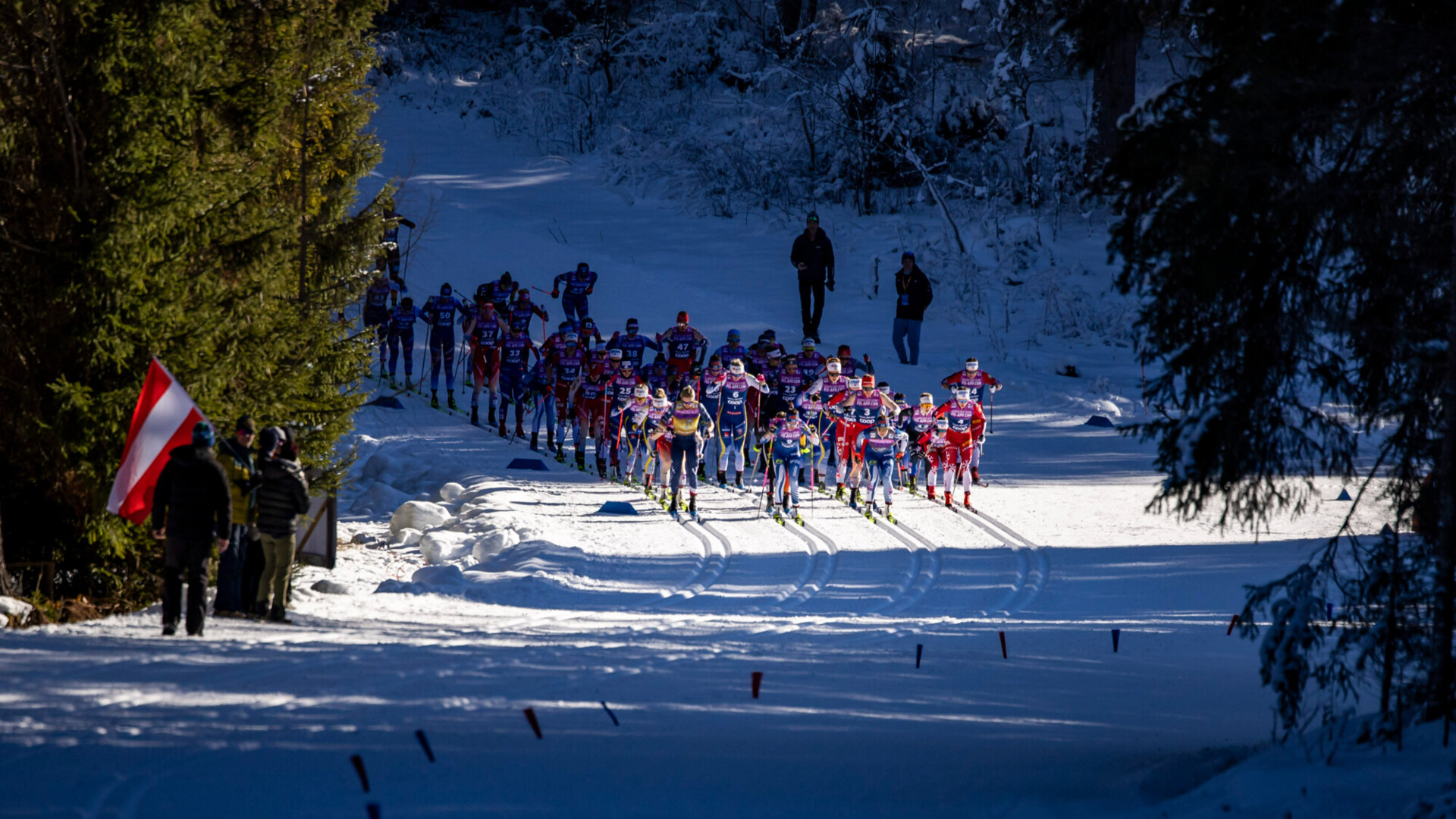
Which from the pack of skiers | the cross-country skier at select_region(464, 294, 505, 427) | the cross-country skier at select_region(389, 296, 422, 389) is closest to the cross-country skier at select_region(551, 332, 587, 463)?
the pack of skiers

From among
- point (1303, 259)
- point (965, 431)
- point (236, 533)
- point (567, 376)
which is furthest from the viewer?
point (567, 376)

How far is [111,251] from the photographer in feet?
33.9

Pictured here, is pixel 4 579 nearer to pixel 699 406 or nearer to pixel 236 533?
pixel 236 533

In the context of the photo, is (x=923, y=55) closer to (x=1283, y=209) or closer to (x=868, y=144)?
(x=868, y=144)

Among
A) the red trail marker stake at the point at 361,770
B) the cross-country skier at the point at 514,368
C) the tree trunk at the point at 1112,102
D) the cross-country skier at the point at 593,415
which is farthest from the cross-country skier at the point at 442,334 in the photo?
the red trail marker stake at the point at 361,770

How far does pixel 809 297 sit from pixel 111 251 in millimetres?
17631

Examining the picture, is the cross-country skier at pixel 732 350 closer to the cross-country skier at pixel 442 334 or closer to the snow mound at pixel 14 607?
the cross-country skier at pixel 442 334

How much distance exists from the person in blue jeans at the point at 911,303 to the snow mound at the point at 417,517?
12.0 metres

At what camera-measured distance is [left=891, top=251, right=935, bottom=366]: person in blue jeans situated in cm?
2561

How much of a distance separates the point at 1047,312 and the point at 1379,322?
24780mm

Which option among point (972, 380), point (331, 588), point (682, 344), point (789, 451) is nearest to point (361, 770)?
point (331, 588)

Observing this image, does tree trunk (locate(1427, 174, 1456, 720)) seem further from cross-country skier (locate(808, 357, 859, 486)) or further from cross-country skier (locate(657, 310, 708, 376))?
cross-country skier (locate(657, 310, 708, 376))

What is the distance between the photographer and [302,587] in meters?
12.7

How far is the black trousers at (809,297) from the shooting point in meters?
26.2
